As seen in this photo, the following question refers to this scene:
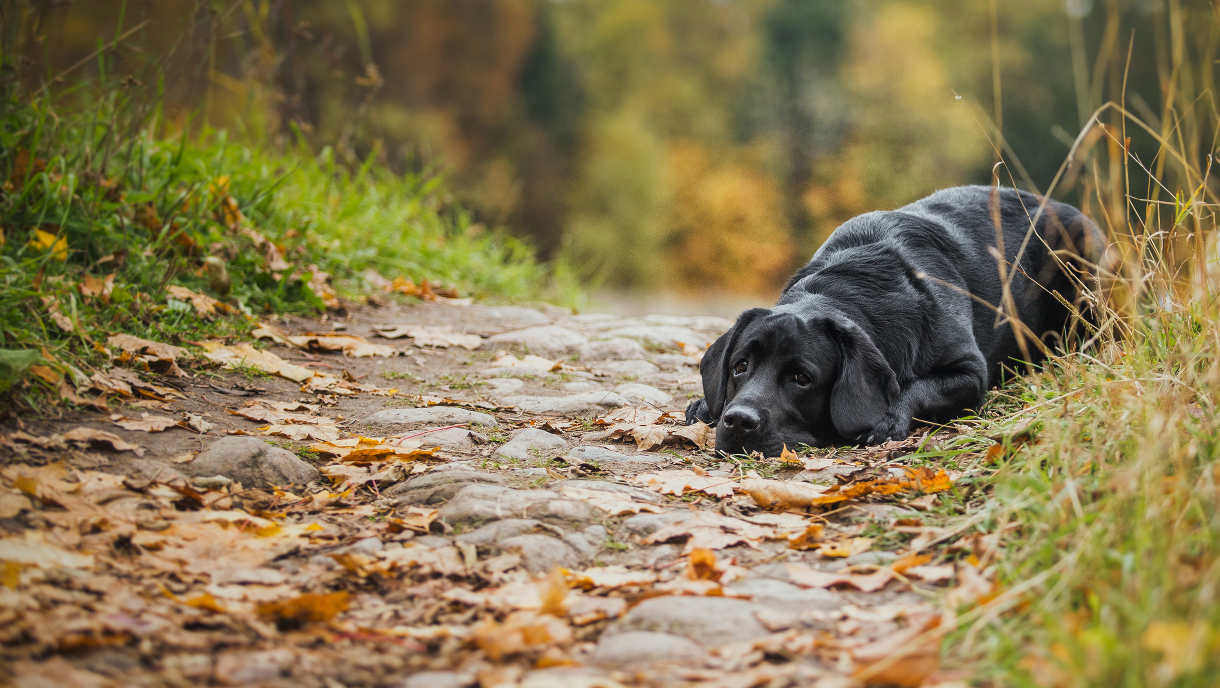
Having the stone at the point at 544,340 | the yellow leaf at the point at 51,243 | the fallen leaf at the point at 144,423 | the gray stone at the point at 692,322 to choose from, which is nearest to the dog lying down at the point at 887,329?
the stone at the point at 544,340

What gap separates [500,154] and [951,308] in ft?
78.9

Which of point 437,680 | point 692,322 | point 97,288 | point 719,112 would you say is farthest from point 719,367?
point 719,112

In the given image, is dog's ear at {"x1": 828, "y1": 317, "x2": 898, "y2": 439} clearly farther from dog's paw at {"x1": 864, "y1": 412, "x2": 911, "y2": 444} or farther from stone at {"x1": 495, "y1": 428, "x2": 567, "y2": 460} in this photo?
stone at {"x1": 495, "y1": 428, "x2": 567, "y2": 460}

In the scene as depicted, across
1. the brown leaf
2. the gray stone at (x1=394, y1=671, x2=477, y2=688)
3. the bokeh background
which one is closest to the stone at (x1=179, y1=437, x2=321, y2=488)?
the brown leaf

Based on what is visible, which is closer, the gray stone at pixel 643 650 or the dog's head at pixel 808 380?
the gray stone at pixel 643 650

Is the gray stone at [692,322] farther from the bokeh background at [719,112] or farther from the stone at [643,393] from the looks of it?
the bokeh background at [719,112]

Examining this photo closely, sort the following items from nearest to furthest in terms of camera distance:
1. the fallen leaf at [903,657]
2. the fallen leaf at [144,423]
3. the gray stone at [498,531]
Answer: the fallen leaf at [903,657] < the gray stone at [498,531] < the fallen leaf at [144,423]

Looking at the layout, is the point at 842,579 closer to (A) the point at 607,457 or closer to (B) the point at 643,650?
(B) the point at 643,650

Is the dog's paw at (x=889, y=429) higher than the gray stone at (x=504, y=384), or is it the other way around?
the dog's paw at (x=889, y=429)

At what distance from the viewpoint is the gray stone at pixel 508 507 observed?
2648 millimetres

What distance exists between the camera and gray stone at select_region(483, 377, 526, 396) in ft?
15.0

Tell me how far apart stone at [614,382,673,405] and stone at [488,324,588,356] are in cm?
94

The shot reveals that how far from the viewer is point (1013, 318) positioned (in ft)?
8.25

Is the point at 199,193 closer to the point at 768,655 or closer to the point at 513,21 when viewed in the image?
the point at 768,655
